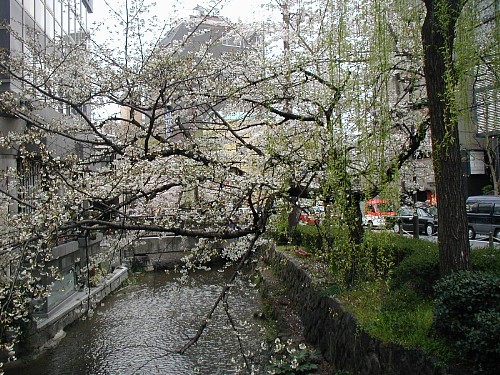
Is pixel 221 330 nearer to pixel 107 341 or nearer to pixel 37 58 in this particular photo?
pixel 107 341

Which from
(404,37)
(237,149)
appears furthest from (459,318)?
(237,149)

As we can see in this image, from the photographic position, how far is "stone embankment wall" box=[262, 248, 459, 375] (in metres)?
4.57

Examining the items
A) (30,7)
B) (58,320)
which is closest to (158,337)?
(58,320)

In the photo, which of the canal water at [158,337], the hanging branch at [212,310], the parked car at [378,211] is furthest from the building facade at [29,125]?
the parked car at [378,211]

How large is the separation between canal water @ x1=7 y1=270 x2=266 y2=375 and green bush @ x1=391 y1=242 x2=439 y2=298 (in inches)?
98.1

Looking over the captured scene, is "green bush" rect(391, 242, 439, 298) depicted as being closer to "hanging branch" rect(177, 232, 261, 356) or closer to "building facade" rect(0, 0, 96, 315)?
"hanging branch" rect(177, 232, 261, 356)

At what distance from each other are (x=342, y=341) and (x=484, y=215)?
1216cm

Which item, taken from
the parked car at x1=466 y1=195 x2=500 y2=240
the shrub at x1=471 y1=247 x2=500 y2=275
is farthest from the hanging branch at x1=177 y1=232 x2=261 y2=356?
the parked car at x1=466 y1=195 x2=500 y2=240

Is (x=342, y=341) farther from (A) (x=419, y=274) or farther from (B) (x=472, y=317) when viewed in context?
(B) (x=472, y=317)

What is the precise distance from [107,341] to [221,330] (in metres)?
2.69

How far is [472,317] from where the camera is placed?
13.5 feet

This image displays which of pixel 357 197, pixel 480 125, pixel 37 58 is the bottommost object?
pixel 357 197

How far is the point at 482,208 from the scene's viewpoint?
16344mm

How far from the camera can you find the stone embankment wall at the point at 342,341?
15.0 ft
